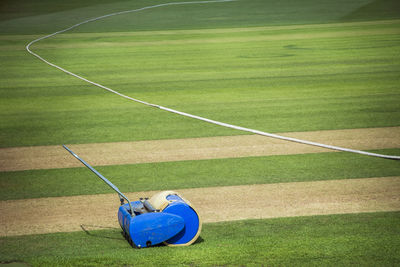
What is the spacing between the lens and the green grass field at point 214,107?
5.84 m

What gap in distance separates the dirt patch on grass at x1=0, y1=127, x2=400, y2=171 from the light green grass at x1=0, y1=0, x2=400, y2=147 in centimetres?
39

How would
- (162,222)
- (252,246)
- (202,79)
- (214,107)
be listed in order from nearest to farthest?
(162,222)
(252,246)
(214,107)
(202,79)

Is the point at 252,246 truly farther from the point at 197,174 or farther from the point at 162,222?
the point at 197,174

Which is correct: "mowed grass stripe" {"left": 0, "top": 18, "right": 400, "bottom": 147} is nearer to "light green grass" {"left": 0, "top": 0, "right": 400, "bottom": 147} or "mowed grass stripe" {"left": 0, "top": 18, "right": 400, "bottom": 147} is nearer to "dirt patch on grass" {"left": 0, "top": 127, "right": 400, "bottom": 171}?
"light green grass" {"left": 0, "top": 0, "right": 400, "bottom": 147}

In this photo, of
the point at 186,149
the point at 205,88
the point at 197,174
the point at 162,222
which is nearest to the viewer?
the point at 162,222

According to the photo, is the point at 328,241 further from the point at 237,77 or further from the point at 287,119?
the point at 237,77

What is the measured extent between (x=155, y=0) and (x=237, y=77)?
23455 millimetres

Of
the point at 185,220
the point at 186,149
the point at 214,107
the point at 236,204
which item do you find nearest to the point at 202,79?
the point at 214,107

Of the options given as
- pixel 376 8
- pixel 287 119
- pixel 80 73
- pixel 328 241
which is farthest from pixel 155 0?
pixel 328 241

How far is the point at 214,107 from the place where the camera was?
12.1m

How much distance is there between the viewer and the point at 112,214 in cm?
691

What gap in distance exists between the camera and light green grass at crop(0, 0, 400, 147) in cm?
1087

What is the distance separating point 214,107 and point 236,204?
5231 mm

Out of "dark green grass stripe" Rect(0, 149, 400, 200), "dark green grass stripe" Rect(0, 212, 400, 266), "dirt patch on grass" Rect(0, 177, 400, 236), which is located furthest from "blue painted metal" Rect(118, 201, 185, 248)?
"dark green grass stripe" Rect(0, 149, 400, 200)
